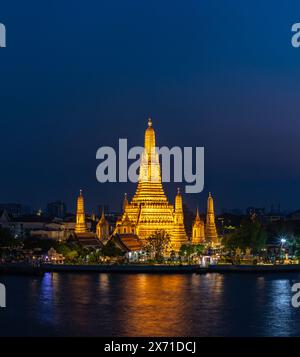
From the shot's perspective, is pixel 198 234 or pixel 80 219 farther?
pixel 80 219

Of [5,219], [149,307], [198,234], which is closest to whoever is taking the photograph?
[149,307]

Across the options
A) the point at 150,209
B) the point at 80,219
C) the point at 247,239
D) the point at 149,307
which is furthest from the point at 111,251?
the point at 149,307

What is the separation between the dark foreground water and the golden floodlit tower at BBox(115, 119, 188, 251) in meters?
6.84

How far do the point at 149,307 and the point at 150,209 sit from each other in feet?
46.0

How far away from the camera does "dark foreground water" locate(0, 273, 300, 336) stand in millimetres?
16047

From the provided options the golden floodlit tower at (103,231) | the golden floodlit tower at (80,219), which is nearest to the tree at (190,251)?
the golden floodlit tower at (80,219)

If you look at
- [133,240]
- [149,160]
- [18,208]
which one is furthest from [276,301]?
[18,208]

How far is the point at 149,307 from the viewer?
61.0ft

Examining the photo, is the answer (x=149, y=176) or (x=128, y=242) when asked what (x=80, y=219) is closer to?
(x=149, y=176)

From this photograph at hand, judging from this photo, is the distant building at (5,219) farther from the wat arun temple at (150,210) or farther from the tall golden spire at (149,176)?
the tall golden spire at (149,176)

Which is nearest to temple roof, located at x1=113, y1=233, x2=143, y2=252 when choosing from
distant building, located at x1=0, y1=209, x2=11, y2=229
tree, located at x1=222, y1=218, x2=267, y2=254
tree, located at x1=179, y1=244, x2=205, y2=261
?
tree, located at x1=179, y1=244, x2=205, y2=261

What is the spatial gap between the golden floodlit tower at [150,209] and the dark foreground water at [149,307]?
6.84 metres
